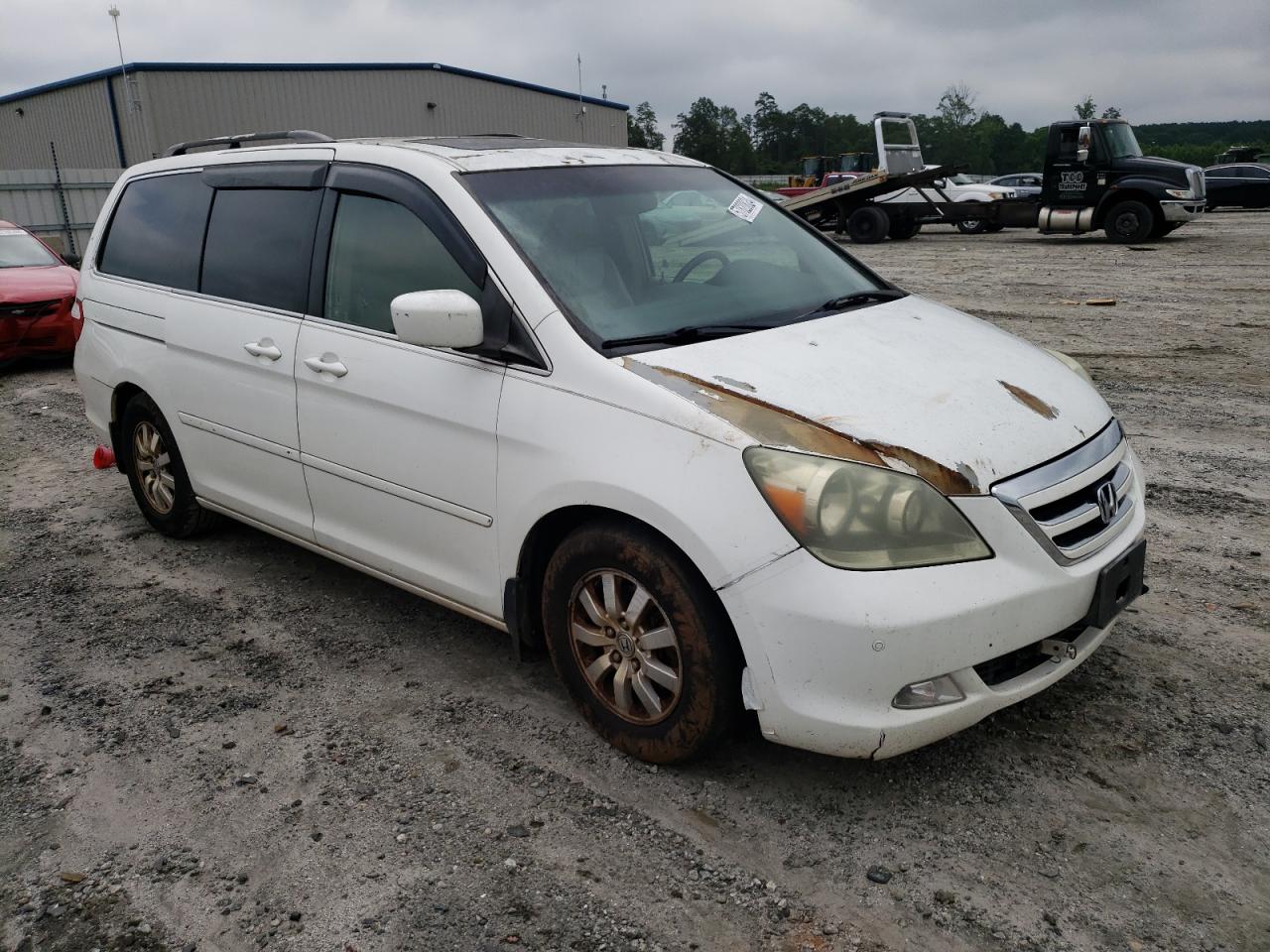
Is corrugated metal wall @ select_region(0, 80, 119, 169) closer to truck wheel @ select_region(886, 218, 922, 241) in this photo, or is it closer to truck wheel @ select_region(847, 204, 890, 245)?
truck wheel @ select_region(847, 204, 890, 245)

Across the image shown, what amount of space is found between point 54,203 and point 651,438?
857 inches

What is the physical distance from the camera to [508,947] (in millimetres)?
2352

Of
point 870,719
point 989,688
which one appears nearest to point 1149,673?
point 989,688

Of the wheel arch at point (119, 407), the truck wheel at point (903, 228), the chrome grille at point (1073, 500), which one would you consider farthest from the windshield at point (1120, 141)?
the wheel arch at point (119, 407)

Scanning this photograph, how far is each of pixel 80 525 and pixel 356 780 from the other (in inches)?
129

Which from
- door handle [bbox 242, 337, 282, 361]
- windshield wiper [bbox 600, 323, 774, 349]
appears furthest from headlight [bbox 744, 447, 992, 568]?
door handle [bbox 242, 337, 282, 361]

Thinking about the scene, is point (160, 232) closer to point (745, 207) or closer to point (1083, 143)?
point (745, 207)

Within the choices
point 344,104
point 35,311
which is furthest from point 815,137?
point 35,311

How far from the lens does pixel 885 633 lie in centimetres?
245

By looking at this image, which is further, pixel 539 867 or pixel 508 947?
pixel 539 867

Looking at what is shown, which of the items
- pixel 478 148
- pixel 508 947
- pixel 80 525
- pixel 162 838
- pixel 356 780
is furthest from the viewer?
pixel 80 525

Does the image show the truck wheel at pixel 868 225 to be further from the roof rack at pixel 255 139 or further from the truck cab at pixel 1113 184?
the roof rack at pixel 255 139

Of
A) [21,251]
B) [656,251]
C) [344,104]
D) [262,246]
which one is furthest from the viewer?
[344,104]

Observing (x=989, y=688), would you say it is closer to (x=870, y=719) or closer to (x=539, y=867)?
(x=870, y=719)
